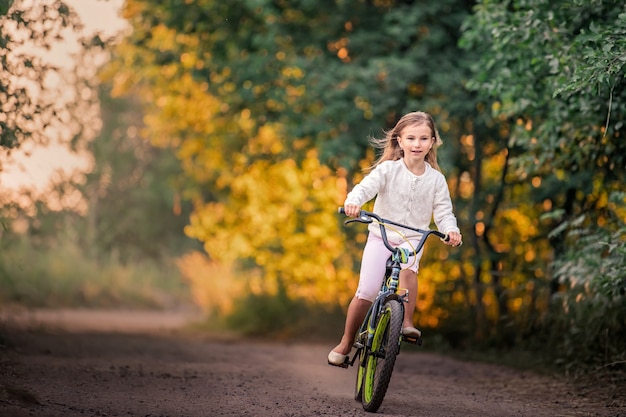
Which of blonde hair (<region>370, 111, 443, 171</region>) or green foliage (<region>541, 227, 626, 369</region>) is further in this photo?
green foliage (<region>541, 227, 626, 369</region>)

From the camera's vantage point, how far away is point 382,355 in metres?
6.28

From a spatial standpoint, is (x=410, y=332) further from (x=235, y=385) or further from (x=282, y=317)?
(x=282, y=317)

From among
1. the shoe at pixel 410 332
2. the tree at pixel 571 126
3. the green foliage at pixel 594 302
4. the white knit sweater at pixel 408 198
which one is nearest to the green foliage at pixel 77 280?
the tree at pixel 571 126

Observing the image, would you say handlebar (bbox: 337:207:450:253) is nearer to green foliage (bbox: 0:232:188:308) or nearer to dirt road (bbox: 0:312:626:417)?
dirt road (bbox: 0:312:626:417)

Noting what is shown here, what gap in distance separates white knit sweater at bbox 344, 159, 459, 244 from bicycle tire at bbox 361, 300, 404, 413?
24.6 inches

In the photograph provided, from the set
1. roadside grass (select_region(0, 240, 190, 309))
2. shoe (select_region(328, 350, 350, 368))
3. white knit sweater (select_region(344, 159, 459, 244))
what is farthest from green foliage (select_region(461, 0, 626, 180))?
roadside grass (select_region(0, 240, 190, 309))

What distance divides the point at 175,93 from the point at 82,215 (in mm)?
15477

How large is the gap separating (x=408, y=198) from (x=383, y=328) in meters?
0.95

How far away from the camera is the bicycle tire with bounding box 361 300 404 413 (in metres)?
6.14

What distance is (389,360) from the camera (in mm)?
6125

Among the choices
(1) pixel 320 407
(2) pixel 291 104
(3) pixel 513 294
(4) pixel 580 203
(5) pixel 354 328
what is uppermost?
(2) pixel 291 104

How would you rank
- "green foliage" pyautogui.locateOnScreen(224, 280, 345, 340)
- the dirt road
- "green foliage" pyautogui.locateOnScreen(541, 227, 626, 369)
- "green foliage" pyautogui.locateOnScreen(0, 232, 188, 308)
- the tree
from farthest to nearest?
"green foliage" pyautogui.locateOnScreen(0, 232, 188, 308), "green foliage" pyautogui.locateOnScreen(224, 280, 345, 340), the tree, "green foliage" pyautogui.locateOnScreen(541, 227, 626, 369), the dirt road

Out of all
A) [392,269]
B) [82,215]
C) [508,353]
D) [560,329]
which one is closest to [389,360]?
[392,269]

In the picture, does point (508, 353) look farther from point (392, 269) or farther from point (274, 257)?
point (274, 257)
